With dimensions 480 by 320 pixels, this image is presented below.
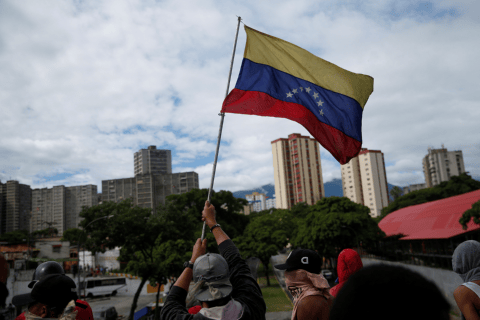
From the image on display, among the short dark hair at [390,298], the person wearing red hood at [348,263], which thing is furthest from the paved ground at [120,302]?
the short dark hair at [390,298]

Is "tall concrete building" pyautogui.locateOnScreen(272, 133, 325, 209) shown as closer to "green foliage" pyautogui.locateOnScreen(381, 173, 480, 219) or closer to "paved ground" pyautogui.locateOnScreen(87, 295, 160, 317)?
"green foliage" pyautogui.locateOnScreen(381, 173, 480, 219)

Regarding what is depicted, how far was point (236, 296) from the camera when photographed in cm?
238

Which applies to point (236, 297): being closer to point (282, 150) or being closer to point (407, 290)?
point (407, 290)

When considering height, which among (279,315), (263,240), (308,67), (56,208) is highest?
(56,208)

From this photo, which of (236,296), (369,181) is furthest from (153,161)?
(236,296)

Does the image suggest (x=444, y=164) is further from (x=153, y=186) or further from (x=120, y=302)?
(x=120, y=302)

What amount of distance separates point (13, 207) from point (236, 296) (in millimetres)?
128473

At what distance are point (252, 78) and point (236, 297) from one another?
4.16m

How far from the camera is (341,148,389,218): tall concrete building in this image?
121688 mm

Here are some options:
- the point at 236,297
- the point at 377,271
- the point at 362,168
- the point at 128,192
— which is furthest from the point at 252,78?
the point at 362,168

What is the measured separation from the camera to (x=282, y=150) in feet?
410

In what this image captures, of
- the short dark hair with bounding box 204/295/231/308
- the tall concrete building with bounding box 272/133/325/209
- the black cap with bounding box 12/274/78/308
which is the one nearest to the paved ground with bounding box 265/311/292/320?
the black cap with bounding box 12/274/78/308

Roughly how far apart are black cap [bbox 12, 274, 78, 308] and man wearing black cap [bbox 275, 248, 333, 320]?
1888 mm

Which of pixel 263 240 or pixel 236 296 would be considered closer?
pixel 236 296
